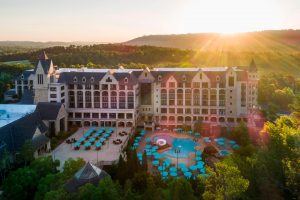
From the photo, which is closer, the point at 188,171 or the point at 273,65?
the point at 188,171

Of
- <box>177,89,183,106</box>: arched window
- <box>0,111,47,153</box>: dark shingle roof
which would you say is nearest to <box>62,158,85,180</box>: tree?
<box>0,111,47,153</box>: dark shingle roof

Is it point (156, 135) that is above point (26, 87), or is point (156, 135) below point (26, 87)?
below

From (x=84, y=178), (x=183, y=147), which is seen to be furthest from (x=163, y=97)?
(x=84, y=178)

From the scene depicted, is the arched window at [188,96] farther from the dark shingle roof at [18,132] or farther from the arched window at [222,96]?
the dark shingle roof at [18,132]

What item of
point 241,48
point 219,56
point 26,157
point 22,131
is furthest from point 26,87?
point 241,48

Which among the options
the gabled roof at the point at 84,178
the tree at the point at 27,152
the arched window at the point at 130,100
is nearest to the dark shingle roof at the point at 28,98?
the arched window at the point at 130,100

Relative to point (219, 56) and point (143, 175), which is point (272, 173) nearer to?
point (143, 175)

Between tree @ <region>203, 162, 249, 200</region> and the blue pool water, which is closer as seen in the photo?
tree @ <region>203, 162, 249, 200</region>

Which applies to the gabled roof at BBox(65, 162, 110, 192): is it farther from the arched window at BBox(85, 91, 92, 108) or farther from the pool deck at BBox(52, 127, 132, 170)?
the arched window at BBox(85, 91, 92, 108)
